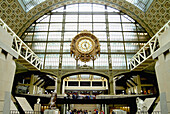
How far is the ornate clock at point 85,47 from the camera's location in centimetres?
2373

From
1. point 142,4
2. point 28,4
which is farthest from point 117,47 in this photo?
point 28,4

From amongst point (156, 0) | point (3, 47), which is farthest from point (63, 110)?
point (156, 0)

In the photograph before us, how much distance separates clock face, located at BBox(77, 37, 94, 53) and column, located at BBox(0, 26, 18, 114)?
40.1 ft

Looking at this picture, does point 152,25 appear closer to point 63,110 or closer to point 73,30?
point 73,30

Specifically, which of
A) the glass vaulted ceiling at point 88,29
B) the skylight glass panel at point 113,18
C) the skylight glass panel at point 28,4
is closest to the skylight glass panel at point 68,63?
the glass vaulted ceiling at point 88,29

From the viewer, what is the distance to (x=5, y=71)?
1201 centimetres

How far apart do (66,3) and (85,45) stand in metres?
14.8

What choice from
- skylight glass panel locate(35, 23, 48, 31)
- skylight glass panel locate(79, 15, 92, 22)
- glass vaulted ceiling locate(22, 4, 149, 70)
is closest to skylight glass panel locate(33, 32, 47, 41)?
glass vaulted ceiling locate(22, 4, 149, 70)

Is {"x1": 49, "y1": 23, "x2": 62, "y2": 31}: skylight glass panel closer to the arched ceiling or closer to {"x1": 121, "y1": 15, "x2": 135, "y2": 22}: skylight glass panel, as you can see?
the arched ceiling

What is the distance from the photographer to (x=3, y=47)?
1197cm

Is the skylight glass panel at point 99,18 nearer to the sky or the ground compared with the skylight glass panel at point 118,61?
nearer to the sky

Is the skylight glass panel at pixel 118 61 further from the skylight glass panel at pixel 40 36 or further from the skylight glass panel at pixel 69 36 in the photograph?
the skylight glass panel at pixel 40 36

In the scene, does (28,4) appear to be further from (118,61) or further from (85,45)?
(118,61)

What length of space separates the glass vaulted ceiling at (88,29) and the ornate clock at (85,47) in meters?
4.37
